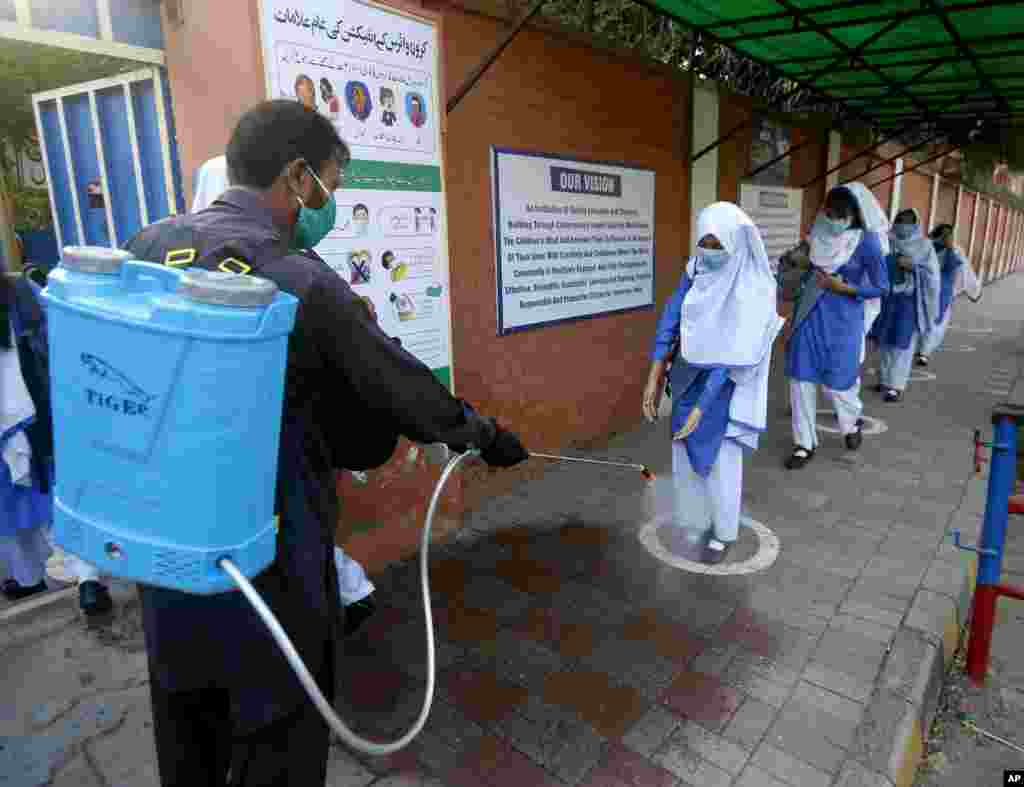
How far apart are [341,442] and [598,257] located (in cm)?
362

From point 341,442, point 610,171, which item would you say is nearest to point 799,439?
point 610,171

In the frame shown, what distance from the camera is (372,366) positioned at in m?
1.27

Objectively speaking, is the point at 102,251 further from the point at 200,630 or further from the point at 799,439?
the point at 799,439

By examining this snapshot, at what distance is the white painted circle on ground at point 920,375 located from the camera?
742cm

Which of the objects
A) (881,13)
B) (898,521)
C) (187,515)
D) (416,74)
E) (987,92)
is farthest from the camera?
(987,92)

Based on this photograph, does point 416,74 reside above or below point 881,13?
below

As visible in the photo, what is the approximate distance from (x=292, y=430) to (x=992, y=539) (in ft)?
8.39

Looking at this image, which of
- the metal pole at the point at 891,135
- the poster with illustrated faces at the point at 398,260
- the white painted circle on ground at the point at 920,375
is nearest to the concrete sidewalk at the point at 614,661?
the poster with illustrated faces at the point at 398,260

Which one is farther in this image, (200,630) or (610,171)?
(610,171)

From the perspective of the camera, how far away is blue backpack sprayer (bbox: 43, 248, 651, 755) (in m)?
0.97

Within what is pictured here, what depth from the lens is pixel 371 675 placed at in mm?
2525

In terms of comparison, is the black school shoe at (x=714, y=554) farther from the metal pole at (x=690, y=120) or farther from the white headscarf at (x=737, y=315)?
the metal pole at (x=690, y=120)

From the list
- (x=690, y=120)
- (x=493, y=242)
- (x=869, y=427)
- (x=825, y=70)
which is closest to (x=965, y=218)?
(x=825, y=70)

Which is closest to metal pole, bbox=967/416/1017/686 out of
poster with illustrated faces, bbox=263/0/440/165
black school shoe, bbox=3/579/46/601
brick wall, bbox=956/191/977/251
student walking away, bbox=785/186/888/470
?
student walking away, bbox=785/186/888/470
